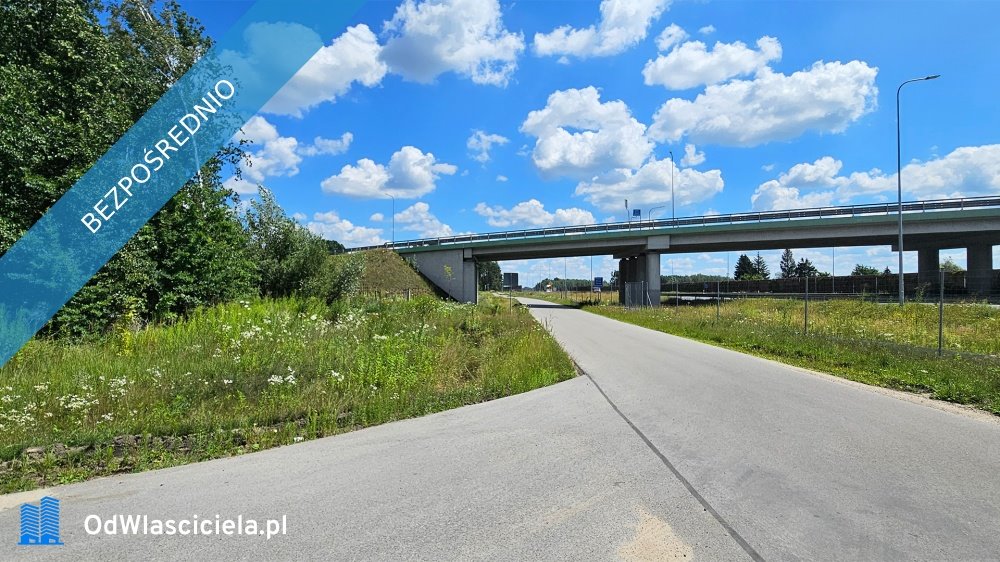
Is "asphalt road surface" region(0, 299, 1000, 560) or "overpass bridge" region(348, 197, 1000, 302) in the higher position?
"overpass bridge" region(348, 197, 1000, 302)

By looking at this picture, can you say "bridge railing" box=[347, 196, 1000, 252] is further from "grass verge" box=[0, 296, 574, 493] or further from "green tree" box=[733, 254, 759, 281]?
"green tree" box=[733, 254, 759, 281]

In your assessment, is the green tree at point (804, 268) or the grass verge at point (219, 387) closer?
the grass verge at point (219, 387)

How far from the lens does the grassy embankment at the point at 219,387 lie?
504 centimetres

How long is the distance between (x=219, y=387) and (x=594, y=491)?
549cm

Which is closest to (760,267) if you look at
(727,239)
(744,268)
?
(744,268)

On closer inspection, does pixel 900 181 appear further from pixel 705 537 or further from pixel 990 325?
pixel 705 537

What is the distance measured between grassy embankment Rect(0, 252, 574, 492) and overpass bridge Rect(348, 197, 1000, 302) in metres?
34.2

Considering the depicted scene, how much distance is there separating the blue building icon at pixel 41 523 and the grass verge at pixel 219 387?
1.95ft

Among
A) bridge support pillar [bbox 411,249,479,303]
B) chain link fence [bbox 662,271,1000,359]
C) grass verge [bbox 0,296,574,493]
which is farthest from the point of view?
bridge support pillar [bbox 411,249,479,303]

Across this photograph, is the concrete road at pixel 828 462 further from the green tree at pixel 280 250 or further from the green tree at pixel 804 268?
the green tree at pixel 804 268

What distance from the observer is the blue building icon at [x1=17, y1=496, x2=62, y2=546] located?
3367 mm

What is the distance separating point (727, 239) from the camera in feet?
142

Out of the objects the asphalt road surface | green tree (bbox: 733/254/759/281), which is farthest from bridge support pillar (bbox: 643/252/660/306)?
green tree (bbox: 733/254/759/281)

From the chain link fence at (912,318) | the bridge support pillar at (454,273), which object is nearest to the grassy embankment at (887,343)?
the chain link fence at (912,318)
